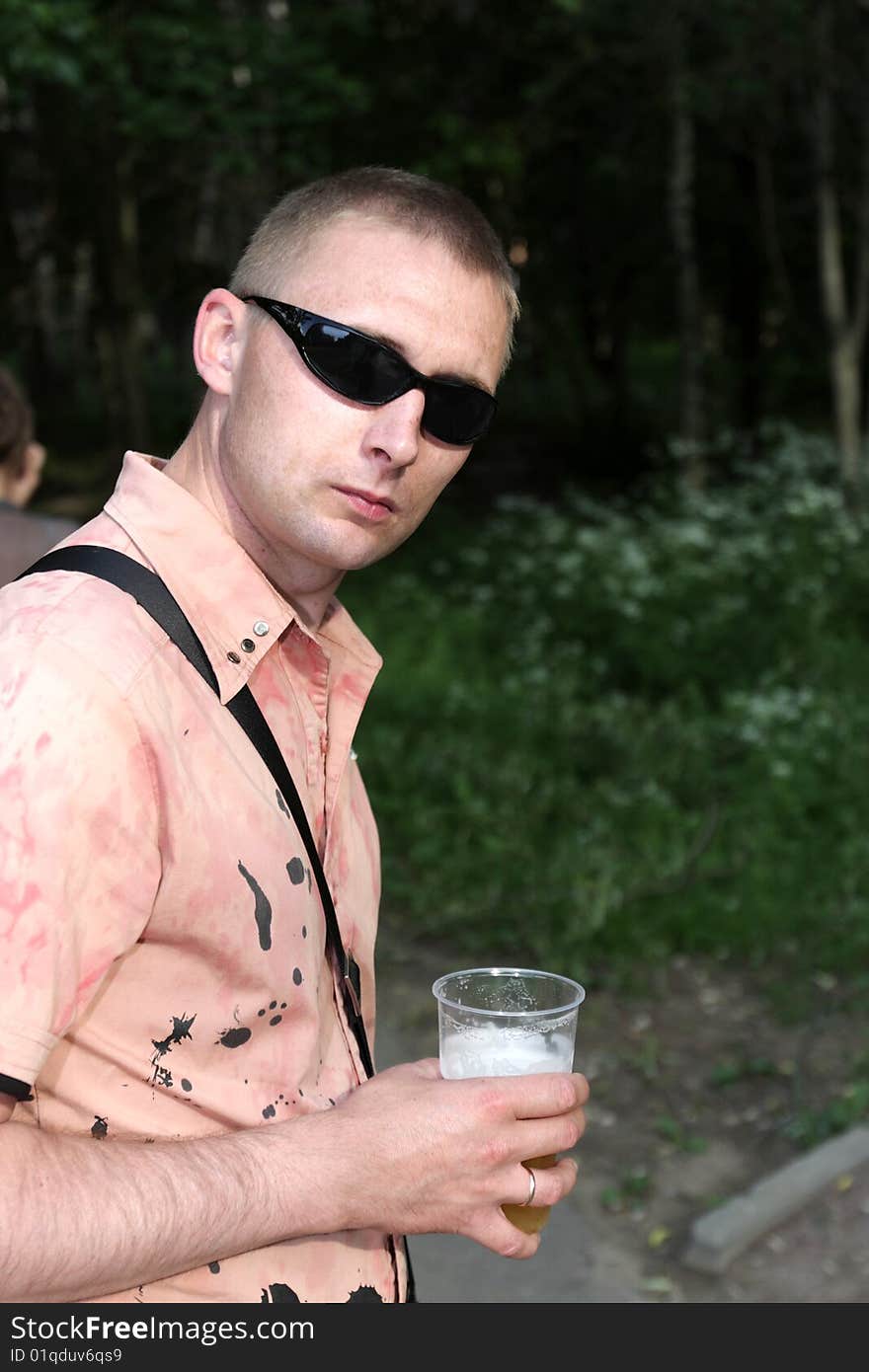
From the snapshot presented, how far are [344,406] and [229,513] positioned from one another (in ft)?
0.66

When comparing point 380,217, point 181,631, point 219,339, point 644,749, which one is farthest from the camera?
point 644,749

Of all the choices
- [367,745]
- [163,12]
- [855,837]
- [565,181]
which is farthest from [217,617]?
[565,181]

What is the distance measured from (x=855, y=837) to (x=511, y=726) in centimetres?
232

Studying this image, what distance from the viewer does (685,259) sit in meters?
15.9

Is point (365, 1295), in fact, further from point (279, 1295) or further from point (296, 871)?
point (296, 871)

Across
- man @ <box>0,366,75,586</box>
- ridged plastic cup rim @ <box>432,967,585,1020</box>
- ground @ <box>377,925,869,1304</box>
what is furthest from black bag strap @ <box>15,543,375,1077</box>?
ground @ <box>377,925,869,1304</box>

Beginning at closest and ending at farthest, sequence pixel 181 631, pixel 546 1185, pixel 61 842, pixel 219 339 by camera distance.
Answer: pixel 61 842 < pixel 181 631 < pixel 546 1185 < pixel 219 339

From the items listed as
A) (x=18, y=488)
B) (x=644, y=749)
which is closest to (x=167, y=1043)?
(x=18, y=488)

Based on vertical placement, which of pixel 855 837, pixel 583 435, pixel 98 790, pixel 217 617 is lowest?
pixel 855 837

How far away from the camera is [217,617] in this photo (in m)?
1.75

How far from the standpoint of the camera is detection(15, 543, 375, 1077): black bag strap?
1639mm

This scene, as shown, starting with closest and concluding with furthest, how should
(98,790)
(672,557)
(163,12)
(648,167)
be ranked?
(98,790) < (672,557) < (163,12) < (648,167)

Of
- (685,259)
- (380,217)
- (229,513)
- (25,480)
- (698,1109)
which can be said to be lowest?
(698,1109)
